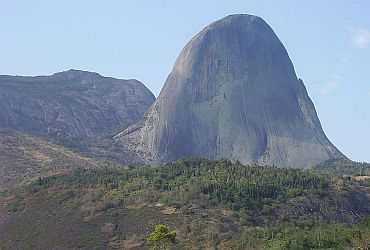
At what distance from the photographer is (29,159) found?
14788 cm

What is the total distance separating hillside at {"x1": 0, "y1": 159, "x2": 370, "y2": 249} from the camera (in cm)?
7231

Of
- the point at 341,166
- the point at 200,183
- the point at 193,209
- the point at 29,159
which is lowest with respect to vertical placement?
the point at 193,209

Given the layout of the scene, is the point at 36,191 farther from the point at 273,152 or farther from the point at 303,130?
the point at 303,130

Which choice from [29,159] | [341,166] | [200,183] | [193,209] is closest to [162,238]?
[193,209]

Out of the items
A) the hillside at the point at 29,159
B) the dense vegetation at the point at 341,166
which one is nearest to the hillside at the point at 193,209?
the hillside at the point at 29,159

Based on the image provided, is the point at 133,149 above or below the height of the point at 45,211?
above

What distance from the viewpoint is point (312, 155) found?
185375 mm

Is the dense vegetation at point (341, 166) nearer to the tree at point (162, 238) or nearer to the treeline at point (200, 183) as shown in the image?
the treeline at point (200, 183)

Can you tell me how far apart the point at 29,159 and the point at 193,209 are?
76.8 metres

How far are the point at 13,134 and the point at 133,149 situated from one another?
43629 millimetres

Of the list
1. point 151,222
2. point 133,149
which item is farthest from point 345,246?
point 133,149

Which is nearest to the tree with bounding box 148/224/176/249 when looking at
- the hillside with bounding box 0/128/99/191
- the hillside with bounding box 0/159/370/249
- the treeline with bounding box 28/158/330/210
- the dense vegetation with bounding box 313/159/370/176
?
the hillside with bounding box 0/159/370/249

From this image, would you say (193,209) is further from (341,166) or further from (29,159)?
(341,166)

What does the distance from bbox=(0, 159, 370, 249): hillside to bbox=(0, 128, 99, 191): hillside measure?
88.8ft
